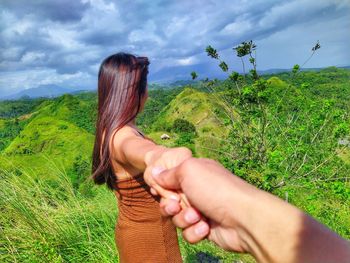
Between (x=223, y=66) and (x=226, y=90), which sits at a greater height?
(x=223, y=66)

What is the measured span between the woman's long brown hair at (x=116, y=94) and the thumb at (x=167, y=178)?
2.50 ft

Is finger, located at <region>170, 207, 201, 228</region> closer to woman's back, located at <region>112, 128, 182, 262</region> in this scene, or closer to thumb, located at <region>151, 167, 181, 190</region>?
thumb, located at <region>151, 167, 181, 190</region>

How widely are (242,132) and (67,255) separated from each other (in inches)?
146

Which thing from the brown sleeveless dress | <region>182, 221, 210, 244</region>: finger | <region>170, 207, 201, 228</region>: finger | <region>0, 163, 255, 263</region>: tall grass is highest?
<region>170, 207, 201, 228</region>: finger

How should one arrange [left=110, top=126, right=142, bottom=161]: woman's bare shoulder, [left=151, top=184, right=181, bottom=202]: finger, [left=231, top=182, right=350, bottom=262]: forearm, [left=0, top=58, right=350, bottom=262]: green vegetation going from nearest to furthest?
[left=231, top=182, right=350, bottom=262]: forearm < [left=151, top=184, right=181, bottom=202]: finger < [left=110, top=126, right=142, bottom=161]: woman's bare shoulder < [left=0, top=58, right=350, bottom=262]: green vegetation

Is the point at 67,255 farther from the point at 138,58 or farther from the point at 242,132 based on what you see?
the point at 242,132

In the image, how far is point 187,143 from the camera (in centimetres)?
648

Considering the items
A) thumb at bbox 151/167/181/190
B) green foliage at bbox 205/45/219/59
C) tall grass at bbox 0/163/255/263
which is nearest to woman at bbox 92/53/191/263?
thumb at bbox 151/167/181/190

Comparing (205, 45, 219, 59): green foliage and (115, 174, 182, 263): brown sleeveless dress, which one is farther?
(205, 45, 219, 59): green foliage

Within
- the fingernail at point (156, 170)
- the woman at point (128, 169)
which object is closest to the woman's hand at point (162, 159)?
the fingernail at point (156, 170)

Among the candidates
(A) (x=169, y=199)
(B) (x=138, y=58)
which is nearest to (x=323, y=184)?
(B) (x=138, y=58)

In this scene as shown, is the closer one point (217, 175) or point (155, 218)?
point (217, 175)

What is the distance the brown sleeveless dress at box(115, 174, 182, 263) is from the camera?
88.9 inches

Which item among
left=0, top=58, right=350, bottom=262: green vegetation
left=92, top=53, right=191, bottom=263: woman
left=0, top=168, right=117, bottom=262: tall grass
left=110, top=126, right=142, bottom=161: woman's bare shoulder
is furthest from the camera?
left=0, top=58, right=350, bottom=262: green vegetation
